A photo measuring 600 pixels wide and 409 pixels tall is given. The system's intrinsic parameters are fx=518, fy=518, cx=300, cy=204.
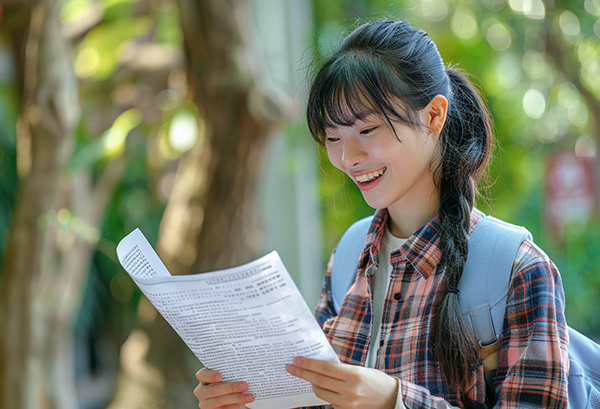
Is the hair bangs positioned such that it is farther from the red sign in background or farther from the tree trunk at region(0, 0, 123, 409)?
the red sign in background

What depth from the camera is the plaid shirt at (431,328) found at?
0.57 meters

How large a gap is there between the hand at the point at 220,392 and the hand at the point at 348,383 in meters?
0.11

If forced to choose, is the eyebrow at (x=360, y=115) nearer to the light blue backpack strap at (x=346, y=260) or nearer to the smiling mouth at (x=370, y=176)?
the smiling mouth at (x=370, y=176)

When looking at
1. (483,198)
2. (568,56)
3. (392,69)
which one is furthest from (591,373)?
(568,56)

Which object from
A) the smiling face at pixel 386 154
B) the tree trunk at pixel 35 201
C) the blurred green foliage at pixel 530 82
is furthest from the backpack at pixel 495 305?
the blurred green foliage at pixel 530 82

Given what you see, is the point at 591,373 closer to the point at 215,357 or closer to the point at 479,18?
the point at 215,357

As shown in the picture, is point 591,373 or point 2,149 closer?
point 591,373

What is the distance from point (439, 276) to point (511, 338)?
0.38 ft

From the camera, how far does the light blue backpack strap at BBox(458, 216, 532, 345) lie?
0.61 metres

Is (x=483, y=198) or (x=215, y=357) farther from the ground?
(x=483, y=198)

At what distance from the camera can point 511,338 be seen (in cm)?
59

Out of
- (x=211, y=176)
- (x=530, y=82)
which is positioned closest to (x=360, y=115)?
(x=211, y=176)

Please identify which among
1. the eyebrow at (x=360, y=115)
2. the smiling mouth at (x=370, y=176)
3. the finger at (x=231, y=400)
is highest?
the eyebrow at (x=360, y=115)

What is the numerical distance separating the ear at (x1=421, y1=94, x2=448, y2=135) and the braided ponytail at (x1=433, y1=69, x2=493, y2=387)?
0.04 metres
